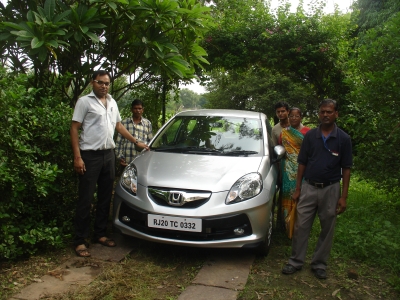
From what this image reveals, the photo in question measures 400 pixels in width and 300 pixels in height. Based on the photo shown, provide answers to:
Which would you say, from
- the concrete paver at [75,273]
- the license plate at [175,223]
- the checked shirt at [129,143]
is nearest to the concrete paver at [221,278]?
the license plate at [175,223]

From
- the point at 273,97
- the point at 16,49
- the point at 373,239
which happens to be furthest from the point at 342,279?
the point at 273,97

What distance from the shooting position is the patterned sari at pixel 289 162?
4.83 meters

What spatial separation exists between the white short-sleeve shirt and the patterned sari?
7.11 ft

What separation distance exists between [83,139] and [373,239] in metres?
3.37

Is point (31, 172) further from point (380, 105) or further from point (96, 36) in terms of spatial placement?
point (380, 105)

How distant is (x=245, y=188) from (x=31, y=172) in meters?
2.01

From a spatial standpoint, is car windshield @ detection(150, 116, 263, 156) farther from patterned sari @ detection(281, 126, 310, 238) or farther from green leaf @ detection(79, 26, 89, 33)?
green leaf @ detection(79, 26, 89, 33)

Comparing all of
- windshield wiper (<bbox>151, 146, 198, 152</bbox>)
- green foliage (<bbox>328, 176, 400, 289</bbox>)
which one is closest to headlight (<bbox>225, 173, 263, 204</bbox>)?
windshield wiper (<bbox>151, 146, 198, 152</bbox>)

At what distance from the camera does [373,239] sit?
450cm

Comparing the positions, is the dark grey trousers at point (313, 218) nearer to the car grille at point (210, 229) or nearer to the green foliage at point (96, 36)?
the car grille at point (210, 229)

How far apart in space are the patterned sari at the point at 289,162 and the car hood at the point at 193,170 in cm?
58

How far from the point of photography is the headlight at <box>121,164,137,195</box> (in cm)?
420

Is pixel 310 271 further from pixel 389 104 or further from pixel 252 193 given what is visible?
pixel 389 104

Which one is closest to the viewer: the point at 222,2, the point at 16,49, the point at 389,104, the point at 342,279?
the point at 342,279
